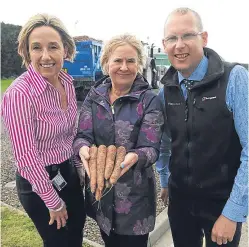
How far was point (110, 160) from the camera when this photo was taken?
73.0 inches

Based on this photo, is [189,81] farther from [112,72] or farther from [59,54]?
[59,54]

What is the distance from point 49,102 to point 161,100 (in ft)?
2.68

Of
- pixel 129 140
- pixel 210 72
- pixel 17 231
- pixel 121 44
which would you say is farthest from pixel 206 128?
pixel 17 231

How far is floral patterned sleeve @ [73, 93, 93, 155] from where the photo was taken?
2006 mm

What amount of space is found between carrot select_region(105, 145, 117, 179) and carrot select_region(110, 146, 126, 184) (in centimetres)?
3

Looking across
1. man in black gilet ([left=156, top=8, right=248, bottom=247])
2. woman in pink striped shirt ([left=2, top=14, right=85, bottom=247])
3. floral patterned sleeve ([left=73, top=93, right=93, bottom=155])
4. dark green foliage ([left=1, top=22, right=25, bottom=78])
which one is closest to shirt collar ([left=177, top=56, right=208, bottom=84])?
man in black gilet ([left=156, top=8, right=248, bottom=247])

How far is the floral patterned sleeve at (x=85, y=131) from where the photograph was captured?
6.58 feet

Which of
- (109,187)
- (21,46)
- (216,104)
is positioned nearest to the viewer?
(216,104)

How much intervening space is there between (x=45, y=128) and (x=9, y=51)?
61.0 feet

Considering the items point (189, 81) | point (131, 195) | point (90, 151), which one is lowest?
point (131, 195)

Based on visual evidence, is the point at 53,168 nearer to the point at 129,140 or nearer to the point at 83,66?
the point at 129,140

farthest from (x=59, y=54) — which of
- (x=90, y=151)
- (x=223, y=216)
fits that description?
(x=223, y=216)

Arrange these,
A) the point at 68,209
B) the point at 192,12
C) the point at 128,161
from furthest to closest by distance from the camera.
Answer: the point at 68,209 < the point at 192,12 < the point at 128,161

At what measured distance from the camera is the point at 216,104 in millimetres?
1828
